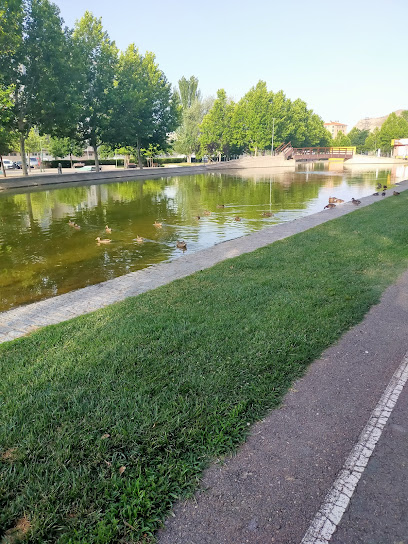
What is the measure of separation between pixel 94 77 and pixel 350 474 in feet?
157

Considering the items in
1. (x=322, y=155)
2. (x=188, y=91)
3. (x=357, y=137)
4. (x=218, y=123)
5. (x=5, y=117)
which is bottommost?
(x=322, y=155)

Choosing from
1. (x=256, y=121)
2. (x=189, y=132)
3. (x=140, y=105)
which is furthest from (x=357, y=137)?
(x=140, y=105)

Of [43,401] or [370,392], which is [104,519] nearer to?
[43,401]

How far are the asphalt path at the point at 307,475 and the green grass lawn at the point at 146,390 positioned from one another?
162 millimetres

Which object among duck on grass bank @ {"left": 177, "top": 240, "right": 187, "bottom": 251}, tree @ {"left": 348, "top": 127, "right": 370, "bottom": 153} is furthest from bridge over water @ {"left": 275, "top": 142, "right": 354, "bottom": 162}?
duck on grass bank @ {"left": 177, "top": 240, "right": 187, "bottom": 251}

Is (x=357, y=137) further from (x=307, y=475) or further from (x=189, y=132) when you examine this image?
(x=307, y=475)

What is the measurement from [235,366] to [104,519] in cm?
199

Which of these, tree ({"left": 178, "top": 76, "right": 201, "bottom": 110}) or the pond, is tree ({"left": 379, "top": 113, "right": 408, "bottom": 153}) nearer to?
tree ({"left": 178, "top": 76, "right": 201, "bottom": 110})

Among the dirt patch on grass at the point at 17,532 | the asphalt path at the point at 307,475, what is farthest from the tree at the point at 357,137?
the dirt patch on grass at the point at 17,532

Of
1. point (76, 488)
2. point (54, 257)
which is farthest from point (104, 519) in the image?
point (54, 257)

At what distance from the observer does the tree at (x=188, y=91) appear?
85.4 m

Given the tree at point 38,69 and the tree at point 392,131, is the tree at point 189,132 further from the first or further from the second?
the tree at point 392,131

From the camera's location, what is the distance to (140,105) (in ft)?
152

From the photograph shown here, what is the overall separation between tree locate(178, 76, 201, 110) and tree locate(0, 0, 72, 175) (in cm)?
5372
